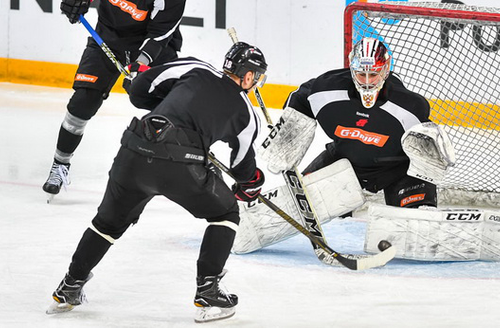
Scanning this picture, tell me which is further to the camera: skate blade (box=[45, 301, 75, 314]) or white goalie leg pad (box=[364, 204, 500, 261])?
white goalie leg pad (box=[364, 204, 500, 261])

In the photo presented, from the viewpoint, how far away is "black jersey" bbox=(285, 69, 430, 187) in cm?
316

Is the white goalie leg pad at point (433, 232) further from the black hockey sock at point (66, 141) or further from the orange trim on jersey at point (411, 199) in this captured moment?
the black hockey sock at point (66, 141)

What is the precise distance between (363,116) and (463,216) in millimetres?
494

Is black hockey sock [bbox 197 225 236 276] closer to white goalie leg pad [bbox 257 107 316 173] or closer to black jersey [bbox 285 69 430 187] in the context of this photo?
white goalie leg pad [bbox 257 107 316 173]

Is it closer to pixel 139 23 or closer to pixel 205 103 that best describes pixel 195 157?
pixel 205 103

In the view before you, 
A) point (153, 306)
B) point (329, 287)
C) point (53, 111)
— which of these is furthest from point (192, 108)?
point (53, 111)

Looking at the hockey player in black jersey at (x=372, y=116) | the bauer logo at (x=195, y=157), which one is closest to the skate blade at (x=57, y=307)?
the bauer logo at (x=195, y=157)

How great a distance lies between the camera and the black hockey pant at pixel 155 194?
228 cm

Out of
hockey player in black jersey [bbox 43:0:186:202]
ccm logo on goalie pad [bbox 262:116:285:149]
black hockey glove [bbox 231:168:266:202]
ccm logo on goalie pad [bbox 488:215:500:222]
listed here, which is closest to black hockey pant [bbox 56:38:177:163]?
hockey player in black jersey [bbox 43:0:186:202]

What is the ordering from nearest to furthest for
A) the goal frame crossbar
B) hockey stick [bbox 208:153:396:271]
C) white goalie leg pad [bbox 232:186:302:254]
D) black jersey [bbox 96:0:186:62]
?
hockey stick [bbox 208:153:396:271]
white goalie leg pad [bbox 232:186:302:254]
the goal frame crossbar
black jersey [bbox 96:0:186:62]

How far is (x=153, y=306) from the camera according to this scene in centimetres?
252

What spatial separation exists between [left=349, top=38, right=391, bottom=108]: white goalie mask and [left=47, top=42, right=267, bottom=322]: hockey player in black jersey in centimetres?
64

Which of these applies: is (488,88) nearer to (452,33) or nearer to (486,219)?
(452,33)

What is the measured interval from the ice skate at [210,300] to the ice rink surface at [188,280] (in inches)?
1.1
